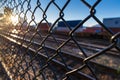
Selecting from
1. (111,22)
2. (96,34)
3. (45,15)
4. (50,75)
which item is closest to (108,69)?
(50,75)

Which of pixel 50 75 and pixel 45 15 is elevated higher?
pixel 45 15

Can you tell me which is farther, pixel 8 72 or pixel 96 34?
pixel 96 34

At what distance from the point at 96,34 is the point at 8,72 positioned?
1848 centimetres

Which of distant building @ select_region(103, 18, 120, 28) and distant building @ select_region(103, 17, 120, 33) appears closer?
distant building @ select_region(103, 17, 120, 33)

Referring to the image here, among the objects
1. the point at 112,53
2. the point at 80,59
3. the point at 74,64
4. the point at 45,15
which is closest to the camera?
the point at 45,15

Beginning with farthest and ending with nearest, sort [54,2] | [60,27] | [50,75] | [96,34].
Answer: [60,27], [96,34], [50,75], [54,2]

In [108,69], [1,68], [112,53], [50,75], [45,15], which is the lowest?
[112,53]

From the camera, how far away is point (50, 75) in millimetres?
4785

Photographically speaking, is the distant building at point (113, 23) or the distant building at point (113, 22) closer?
the distant building at point (113, 23)

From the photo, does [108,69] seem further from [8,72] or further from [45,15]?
[45,15]

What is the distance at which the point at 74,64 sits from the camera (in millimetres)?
5992

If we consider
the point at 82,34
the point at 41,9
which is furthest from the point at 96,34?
the point at 41,9

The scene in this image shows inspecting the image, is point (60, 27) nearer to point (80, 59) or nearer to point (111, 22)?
point (111, 22)

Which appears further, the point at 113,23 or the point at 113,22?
the point at 113,22
